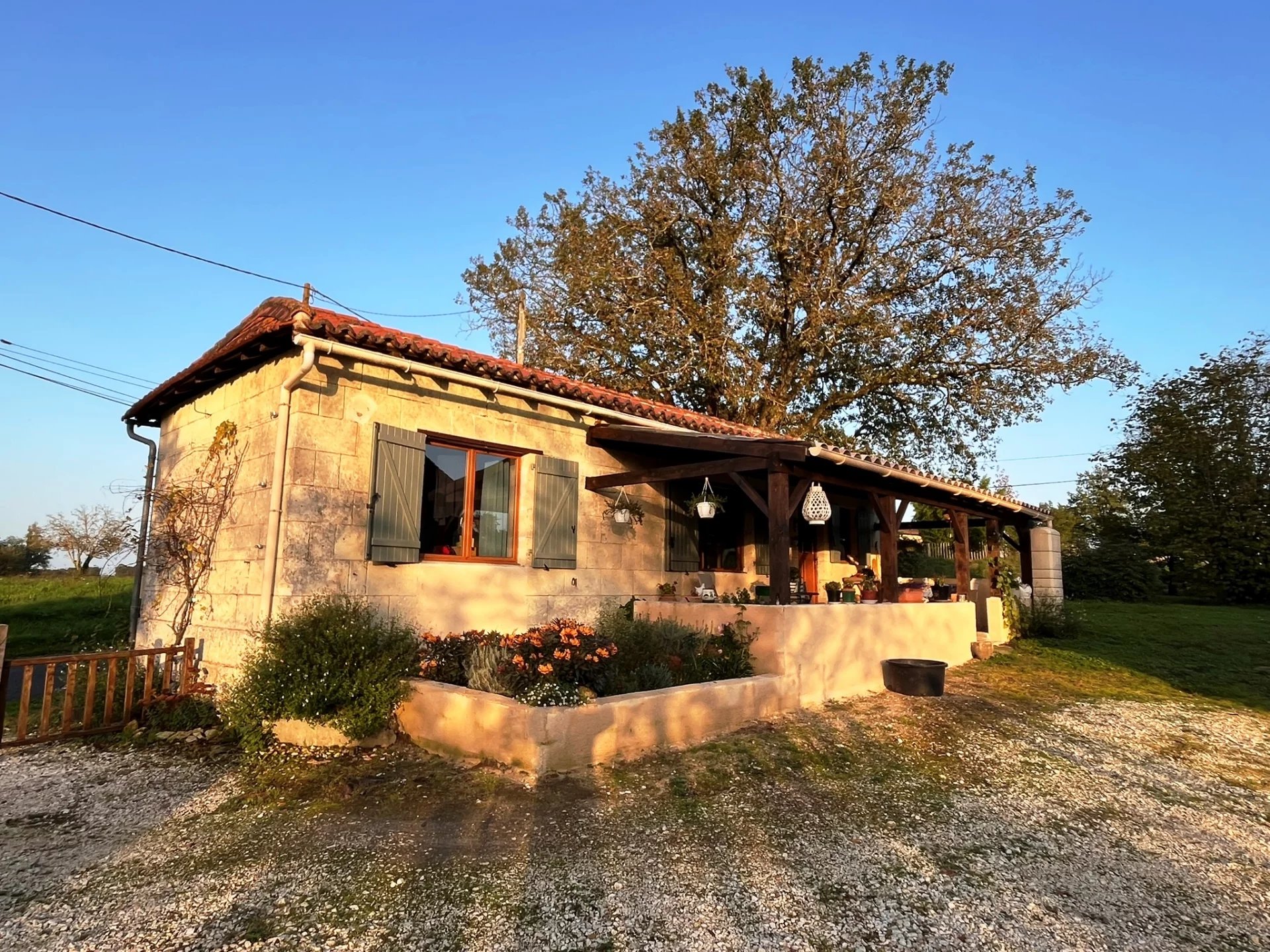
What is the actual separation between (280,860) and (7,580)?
18.7 m

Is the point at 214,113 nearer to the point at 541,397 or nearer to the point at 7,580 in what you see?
the point at 541,397

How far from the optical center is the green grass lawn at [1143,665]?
8547 mm

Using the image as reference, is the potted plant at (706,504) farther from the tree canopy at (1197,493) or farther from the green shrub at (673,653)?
the tree canopy at (1197,493)

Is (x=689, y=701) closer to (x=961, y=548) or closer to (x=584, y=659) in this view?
(x=584, y=659)

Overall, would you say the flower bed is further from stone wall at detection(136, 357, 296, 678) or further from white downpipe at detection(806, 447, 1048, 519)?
white downpipe at detection(806, 447, 1048, 519)

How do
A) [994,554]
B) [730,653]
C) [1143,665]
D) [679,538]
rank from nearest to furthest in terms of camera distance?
[730,653] → [679,538] → [1143,665] → [994,554]

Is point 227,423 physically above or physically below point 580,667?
above

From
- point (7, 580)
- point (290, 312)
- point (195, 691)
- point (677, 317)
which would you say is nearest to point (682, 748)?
point (195, 691)

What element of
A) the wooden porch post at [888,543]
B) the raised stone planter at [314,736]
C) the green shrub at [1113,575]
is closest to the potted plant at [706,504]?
the wooden porch post at [888,543]

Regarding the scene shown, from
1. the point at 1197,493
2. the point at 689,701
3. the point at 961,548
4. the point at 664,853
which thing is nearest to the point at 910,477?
the point at 961,548

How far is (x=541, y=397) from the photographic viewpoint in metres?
7.44

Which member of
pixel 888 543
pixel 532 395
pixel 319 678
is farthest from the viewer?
pixel 888 543

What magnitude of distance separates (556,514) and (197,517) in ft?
11.9

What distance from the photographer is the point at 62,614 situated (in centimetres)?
1308
